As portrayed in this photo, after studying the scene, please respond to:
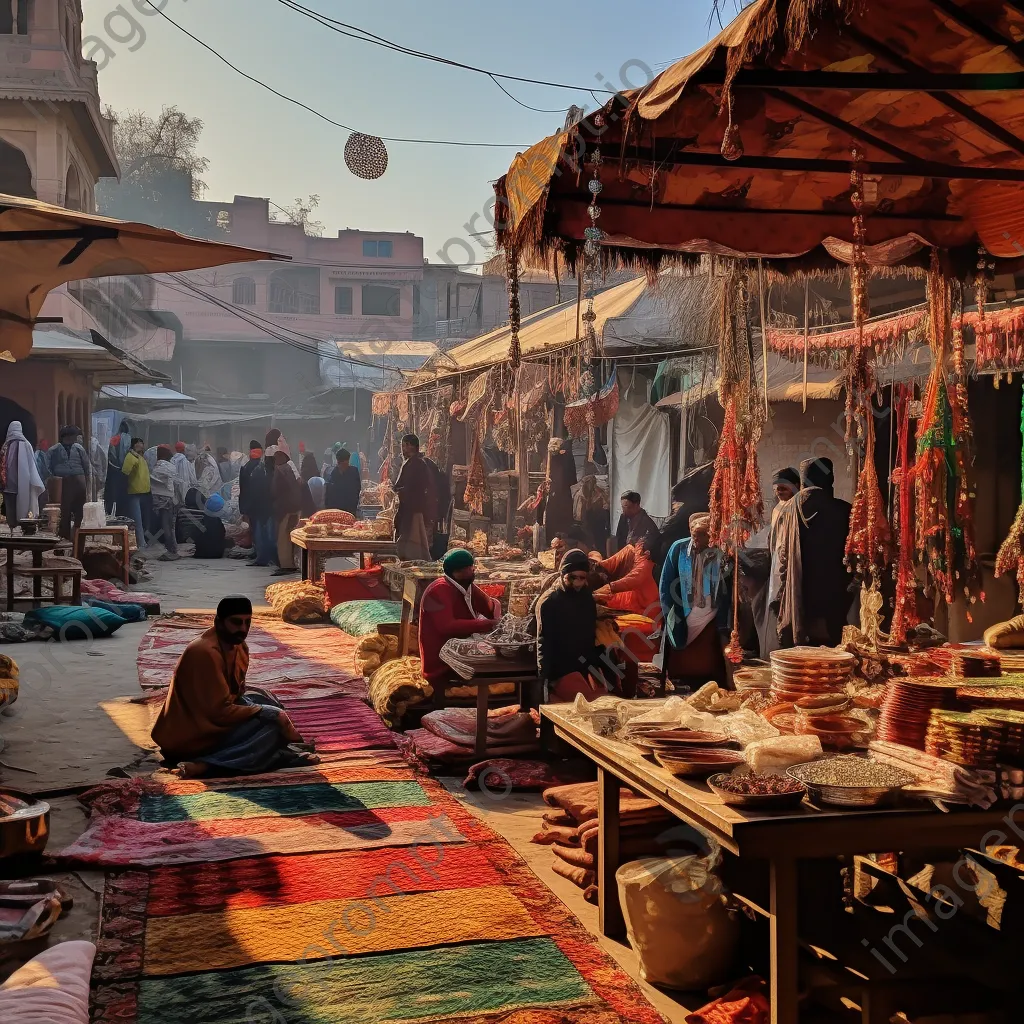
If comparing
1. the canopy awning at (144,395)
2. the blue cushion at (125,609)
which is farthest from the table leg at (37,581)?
the canopy awning at (144,395)

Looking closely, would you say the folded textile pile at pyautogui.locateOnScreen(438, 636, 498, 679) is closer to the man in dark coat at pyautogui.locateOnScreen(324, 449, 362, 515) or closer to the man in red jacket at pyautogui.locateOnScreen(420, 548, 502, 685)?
the man in red jacket at pyautogui.locateOnScreen(420, 548, 502, 685)

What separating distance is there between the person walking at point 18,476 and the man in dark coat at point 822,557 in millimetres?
10491

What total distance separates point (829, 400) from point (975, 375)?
288 cm

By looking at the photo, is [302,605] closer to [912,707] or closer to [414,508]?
[414,508]

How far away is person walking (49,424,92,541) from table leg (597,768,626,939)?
12.7 m

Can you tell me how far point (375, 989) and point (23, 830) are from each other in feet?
6.11

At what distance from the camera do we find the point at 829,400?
994 cm

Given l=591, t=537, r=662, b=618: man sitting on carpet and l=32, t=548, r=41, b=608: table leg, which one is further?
l=32, t=548, r=41, b=608: table leg

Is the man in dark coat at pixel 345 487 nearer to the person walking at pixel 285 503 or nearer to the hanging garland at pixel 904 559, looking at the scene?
the person walking at pixel 285 503

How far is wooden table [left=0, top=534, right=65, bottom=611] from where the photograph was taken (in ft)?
36.5

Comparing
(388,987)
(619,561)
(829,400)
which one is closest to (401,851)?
(388,987)

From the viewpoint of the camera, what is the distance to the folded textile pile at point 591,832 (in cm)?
429

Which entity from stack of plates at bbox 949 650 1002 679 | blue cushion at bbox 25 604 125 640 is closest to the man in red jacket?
stack of plates at bbox 949 650 1002 679

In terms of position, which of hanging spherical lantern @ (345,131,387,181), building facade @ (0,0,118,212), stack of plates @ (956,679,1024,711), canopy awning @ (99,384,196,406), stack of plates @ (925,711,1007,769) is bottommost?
stack of plates @ (925,711,1007,769)
